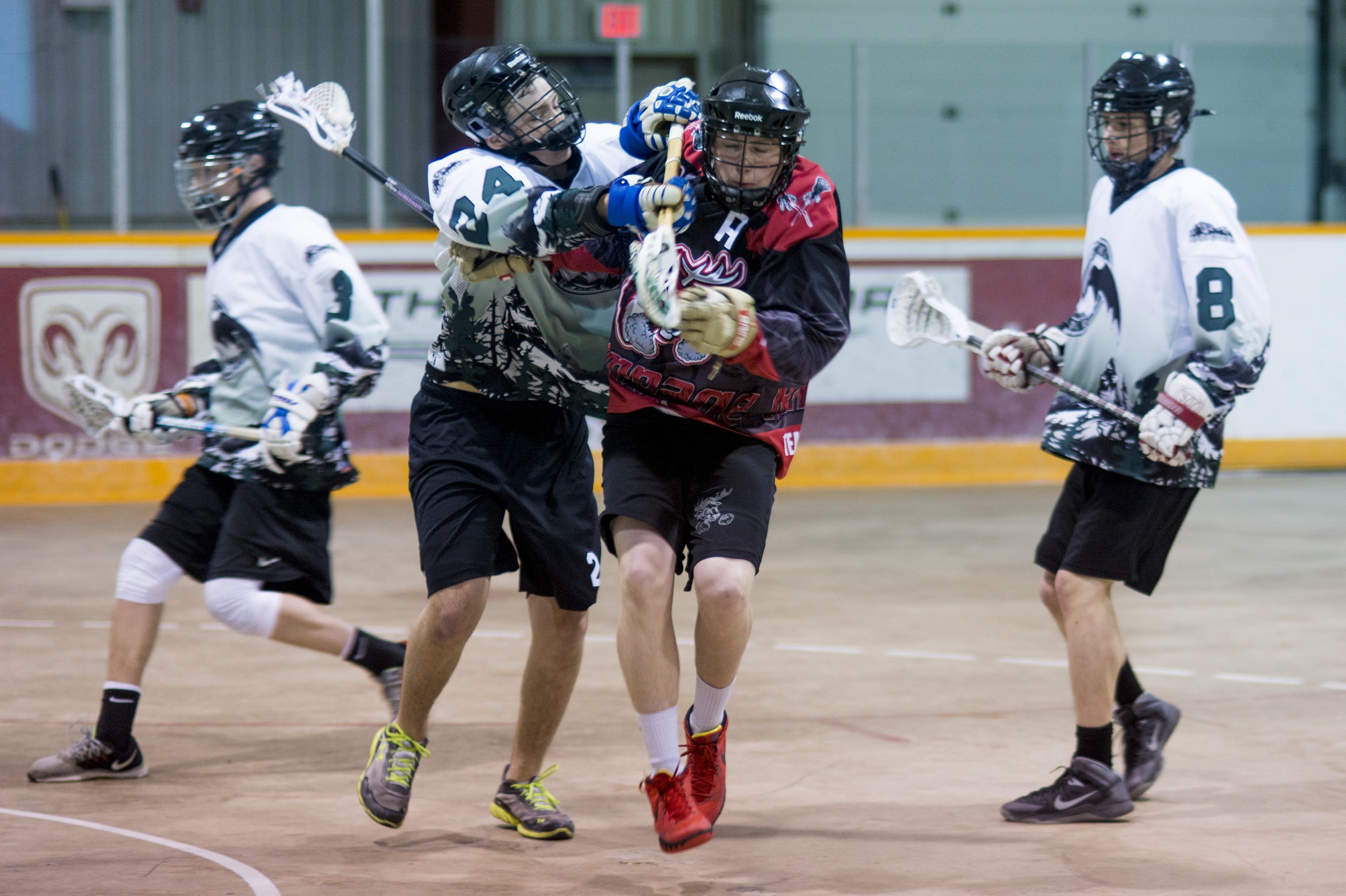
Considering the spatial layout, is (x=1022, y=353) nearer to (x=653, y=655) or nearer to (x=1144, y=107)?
(x=1144, y=107)

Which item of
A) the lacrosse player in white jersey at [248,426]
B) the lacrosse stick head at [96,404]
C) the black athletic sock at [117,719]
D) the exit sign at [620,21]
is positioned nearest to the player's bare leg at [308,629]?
the lacrosse player in white jersey at [248,426]

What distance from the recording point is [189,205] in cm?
477

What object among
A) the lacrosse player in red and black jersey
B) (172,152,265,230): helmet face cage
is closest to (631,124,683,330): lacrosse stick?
the lacrosse player in red and black jersey

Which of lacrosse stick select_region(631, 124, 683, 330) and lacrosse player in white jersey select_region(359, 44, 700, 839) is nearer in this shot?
lacrosse stick select_region(631, 124, 683, 330)

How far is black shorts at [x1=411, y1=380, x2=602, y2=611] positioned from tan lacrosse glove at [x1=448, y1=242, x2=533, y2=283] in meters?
0.41

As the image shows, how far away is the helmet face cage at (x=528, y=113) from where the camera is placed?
383 cm

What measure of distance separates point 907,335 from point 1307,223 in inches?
356

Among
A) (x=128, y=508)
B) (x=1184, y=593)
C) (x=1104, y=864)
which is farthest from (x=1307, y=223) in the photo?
(x=1104, y=864)

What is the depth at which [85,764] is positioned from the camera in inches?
182

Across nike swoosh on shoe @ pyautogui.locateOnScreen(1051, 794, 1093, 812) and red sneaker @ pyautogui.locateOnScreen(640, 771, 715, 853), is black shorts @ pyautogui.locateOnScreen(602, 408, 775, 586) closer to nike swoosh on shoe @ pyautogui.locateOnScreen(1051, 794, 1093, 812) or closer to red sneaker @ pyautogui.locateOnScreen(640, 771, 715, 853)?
red sneaker @ pyautogui.locateOnScreen(640, 771, 715, 853)

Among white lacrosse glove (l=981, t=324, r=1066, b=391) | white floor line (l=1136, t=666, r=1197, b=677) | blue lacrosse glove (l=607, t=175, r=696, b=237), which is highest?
blue lacrosse glove (l=607, t=175, r=696, b=237)

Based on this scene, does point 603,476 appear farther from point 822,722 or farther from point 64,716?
point 64,716

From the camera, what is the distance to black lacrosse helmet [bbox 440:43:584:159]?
3822 millimetres

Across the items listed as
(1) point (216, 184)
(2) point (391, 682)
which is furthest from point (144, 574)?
(1) point (216, 184)
